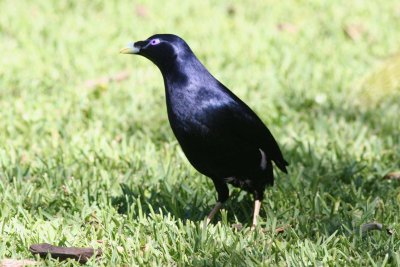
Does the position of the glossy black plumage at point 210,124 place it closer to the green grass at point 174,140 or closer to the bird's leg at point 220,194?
the bird's leg at point 220,194

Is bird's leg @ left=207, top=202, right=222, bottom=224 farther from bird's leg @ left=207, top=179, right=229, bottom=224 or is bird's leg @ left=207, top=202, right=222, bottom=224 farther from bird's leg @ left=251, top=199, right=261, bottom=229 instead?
bird's leg @ left=251, top=199, right=261, bottom=229

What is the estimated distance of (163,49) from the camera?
14.1 feet

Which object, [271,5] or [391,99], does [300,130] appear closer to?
[391,99]

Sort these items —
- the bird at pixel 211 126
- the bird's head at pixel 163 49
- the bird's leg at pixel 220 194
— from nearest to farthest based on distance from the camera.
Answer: the bird at pixel 211 126, the bird's head at pixel 163 49, the bird's leg at pixel 220 194

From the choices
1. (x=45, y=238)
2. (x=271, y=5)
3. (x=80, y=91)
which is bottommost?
(x=45, y=238)

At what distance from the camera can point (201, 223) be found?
4164 mm

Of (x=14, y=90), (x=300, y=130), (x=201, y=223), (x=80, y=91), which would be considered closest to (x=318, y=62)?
(x=300, y=130)

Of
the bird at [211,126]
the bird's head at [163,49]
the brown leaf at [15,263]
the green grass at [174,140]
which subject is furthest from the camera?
the bird's head at [163,49]

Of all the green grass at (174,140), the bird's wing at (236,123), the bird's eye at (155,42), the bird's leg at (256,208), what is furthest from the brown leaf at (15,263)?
the bird's eye at (155,42)

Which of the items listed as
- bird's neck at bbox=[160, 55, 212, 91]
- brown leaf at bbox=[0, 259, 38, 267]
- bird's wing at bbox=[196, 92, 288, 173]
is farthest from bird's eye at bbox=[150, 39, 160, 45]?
brown leaf at bbox=[0, 259, 38, 267]

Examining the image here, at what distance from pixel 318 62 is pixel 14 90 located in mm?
2927

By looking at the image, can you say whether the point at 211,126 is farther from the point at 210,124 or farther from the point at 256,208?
the point at 256,208

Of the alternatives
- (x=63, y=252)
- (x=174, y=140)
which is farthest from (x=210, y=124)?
(x=174, y=140)

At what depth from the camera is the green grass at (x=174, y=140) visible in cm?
397
